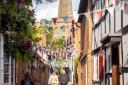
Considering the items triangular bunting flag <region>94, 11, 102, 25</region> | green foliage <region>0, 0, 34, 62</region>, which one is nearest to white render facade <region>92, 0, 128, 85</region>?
triangular bunting flag <region>94, 11, 102, 25</region>

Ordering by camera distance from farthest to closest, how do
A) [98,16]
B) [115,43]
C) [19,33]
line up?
[98,16] < [115,43] < [19,33]

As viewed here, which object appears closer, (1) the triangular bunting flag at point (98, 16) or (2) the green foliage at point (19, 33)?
(2) the green foliage at point (19, 33)

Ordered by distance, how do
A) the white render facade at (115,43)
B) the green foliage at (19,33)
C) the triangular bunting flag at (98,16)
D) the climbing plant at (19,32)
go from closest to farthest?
the climbing plant at (19,32), the green foliage at (19,33), the white render facade at (115,43), the triangular bunting flag at (98,16)

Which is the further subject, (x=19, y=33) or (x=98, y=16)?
(x=98, y=16)

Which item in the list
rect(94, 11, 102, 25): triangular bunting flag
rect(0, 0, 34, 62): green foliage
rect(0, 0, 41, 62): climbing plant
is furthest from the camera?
rect(94, 11, 102, 25): triangular bunting flag

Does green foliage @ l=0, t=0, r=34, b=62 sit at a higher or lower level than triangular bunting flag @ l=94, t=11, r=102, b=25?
lower

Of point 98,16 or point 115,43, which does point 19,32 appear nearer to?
point 115,43

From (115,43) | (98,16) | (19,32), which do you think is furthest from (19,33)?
(98,16)

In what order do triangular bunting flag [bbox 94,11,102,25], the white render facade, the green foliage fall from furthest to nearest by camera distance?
triangular bunting flag [bbox 94,11,102,25] < the white render facade < the green foliage

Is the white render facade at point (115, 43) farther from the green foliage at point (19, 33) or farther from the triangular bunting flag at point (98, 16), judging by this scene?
the green foliage at point (19, 33)

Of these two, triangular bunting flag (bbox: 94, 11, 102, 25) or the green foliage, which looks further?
triangular bunting flag (bbox: 94, 11, 102, 25)

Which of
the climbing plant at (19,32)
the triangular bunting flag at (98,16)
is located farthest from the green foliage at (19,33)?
the triangular bunting flag at (98,16)

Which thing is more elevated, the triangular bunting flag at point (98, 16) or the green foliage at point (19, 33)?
the triangular bunting flag at point (98, 16)

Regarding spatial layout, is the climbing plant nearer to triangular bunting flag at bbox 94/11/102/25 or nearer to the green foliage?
the green foliage
